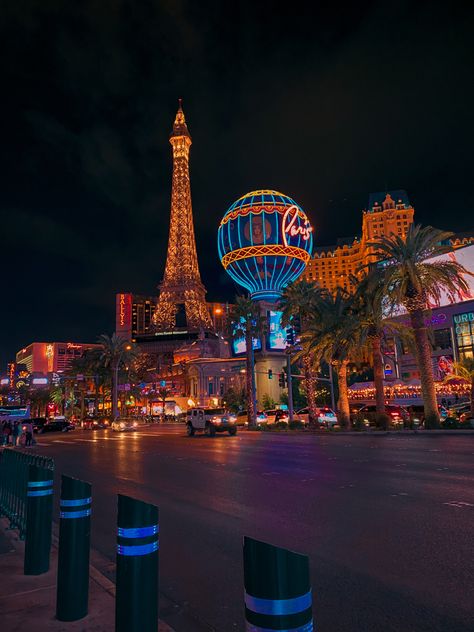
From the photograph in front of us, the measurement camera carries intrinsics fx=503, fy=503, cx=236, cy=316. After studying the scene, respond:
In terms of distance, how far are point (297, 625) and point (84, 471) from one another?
14.5 m

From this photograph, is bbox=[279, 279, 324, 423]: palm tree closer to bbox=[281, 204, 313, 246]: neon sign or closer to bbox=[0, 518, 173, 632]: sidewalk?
bbox=[0, 518, 173, 632]: sidewalk

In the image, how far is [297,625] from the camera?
2.31 meters

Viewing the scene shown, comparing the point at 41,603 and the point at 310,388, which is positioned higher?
the point at 310,388

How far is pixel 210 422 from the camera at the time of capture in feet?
111

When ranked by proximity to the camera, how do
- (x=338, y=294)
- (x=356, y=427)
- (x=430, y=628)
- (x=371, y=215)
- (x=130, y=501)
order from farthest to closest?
(x=371, y=215), (x=338, y=294), (x=356, y=427), (x=430, y=628), (x=130, y=501)

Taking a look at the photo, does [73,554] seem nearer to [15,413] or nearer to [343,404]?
[343,404]

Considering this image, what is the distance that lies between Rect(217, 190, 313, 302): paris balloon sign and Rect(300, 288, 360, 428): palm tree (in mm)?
40337

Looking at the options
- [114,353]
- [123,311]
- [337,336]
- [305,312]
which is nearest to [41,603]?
[337,336]

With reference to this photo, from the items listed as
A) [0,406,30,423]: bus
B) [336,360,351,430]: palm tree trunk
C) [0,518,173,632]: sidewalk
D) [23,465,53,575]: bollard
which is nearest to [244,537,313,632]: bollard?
[0,518,173,632]: sidewalk

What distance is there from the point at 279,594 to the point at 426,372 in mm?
30423

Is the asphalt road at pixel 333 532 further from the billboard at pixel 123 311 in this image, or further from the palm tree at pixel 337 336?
the billboard at pixel 123 311

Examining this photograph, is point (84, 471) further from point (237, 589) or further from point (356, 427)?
point (356, 427)

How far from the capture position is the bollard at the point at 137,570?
3.48m

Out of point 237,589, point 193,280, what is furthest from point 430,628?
point 193,280
